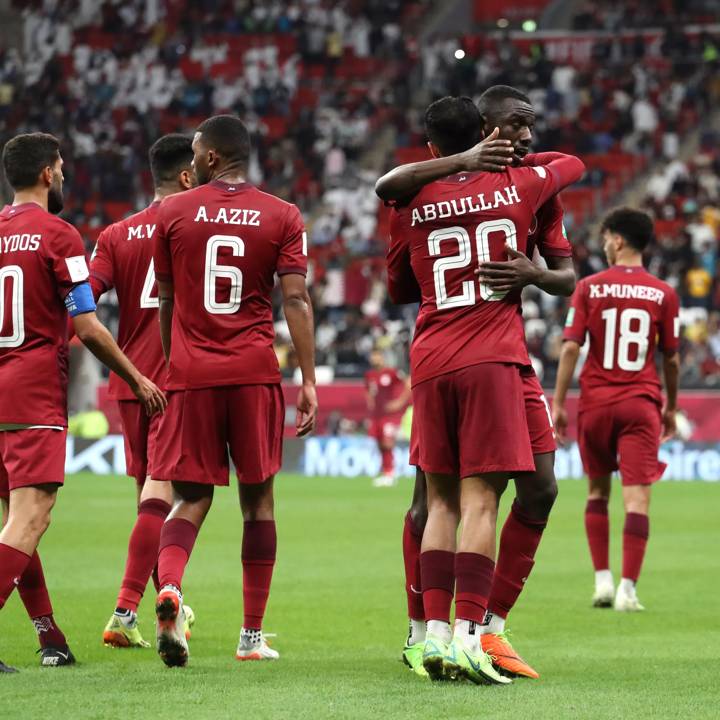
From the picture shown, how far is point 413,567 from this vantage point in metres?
6.77

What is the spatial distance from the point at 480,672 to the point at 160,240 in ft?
7.59

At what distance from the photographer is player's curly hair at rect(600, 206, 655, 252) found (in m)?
9.61

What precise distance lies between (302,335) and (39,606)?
1.70m

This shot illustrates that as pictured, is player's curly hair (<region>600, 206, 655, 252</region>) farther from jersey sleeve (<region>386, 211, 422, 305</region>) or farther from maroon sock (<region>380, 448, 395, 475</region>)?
maroon sock (<region>380, 448, 395, 475</region>)

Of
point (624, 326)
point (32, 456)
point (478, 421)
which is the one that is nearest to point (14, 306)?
point (32, 456)

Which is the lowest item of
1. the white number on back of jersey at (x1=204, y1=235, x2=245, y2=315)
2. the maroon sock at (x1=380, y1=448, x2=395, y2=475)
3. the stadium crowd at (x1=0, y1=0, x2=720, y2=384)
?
the maroon sock at (x1=380, y1=448, x2=395, y2=475)

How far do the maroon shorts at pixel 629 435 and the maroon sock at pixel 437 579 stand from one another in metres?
3.67

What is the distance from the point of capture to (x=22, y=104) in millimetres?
37469

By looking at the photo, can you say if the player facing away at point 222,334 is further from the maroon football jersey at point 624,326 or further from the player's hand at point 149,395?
the maroon football jersey at point 624,326

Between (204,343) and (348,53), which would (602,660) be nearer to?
(204,343)

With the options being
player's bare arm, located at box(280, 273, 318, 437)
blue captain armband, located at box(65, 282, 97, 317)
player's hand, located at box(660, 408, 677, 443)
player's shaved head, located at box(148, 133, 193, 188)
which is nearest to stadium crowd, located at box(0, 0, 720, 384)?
player's hand, located at box(660, 408, 677, 443)

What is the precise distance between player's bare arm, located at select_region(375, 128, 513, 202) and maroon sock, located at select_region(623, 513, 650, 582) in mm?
4061

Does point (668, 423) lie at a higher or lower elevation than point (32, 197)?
lower

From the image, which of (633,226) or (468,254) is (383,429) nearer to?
(633,226)
